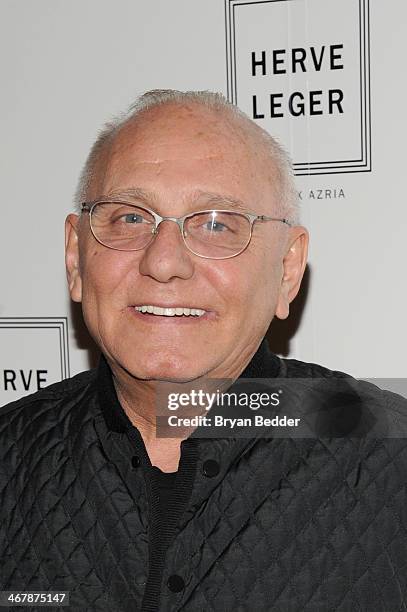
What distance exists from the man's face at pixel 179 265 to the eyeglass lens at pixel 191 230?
15 millimetres

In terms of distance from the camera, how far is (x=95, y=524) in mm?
1473

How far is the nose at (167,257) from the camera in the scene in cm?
136

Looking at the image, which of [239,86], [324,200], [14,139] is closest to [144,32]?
[239,86]

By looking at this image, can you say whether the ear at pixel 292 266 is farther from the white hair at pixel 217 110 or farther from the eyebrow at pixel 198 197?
the eyebrow at pixel 198 197

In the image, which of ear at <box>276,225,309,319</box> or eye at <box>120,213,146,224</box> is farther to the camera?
ear at <box>276,225,309,319</box>

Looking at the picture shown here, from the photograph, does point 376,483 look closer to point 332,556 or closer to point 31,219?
point 332,556

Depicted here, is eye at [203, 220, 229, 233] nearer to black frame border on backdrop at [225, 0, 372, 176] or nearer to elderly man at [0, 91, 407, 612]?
elderly man at [0, 91, 407, 612]

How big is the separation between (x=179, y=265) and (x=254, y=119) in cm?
73

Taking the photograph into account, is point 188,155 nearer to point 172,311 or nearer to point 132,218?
point 132,218

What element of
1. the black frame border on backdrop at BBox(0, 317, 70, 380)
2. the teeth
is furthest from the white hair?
the black frame border on backdrop at BBox(0, 317, 70, 380)

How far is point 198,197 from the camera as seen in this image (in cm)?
141

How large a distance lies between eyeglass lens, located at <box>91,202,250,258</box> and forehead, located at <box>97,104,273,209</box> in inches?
1.5

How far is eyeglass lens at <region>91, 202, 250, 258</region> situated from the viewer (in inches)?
55.3

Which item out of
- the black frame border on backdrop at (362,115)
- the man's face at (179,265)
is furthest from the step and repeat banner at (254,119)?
the man's face at (179,265)
